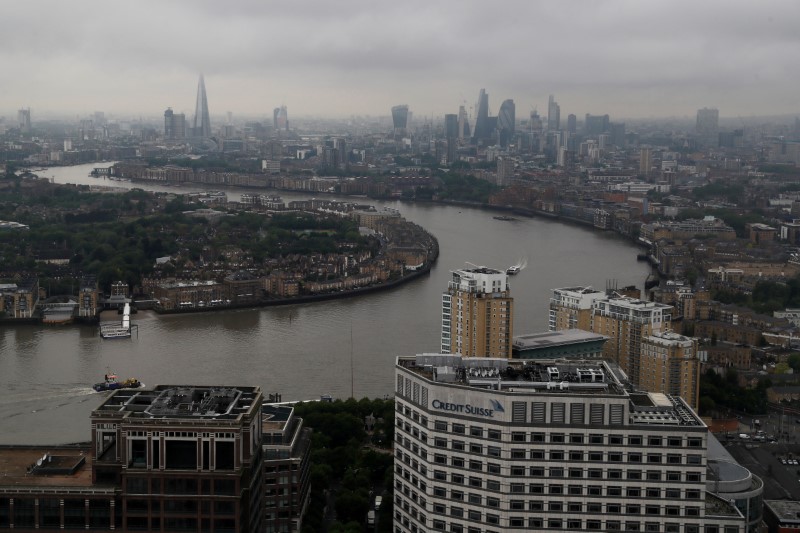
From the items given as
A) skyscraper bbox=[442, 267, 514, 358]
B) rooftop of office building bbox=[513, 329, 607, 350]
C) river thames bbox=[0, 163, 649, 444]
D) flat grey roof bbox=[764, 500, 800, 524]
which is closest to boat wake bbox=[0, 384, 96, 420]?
river thames bbox=[0, 163, 649, 444]

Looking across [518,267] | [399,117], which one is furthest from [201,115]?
[518,267]

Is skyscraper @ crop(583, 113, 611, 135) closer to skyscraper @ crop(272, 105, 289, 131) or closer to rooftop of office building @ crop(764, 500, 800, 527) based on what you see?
skyscraper @ crop(272, 105, 289, 131)

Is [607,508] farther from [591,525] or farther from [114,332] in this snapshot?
[114,332]

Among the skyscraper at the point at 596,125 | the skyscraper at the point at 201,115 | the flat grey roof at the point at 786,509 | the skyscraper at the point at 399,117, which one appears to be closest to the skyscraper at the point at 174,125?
the skyscraper at the point at 201,115

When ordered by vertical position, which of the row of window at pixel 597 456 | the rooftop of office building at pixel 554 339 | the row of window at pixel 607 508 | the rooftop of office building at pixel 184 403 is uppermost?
the rooftop of office building at pixel 184 403

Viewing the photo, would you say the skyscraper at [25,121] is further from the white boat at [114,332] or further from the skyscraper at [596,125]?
the white boat at [114,332]
